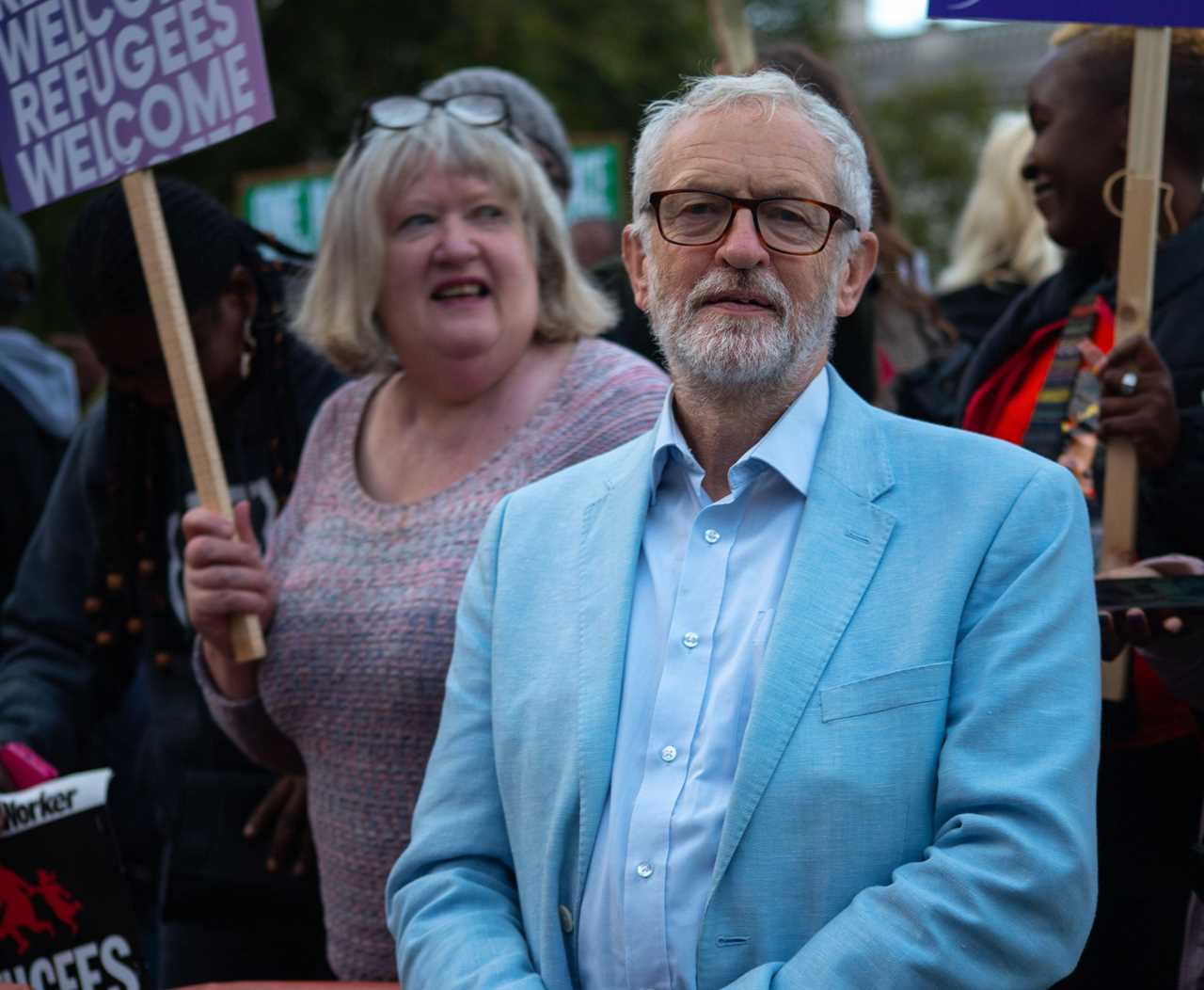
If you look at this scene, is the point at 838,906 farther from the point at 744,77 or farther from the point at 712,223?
the point at 744,77

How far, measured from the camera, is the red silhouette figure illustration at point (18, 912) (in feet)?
10.2

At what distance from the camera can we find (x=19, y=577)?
12.6ft

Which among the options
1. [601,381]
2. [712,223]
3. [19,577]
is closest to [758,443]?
[712,223]

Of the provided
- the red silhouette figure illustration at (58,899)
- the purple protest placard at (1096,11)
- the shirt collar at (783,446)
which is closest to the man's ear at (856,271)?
the shirt collar at (783,446)

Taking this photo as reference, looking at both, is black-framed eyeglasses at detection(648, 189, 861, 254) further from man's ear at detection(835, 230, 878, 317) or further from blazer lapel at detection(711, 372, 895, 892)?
blazer lapel at detection(711, 372, 895, 892)

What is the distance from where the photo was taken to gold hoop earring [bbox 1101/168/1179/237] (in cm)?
317

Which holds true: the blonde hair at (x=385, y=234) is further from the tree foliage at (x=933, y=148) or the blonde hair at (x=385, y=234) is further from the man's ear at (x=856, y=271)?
the tree foliage at (x=933, y=148)

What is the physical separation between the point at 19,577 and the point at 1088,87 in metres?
2.65

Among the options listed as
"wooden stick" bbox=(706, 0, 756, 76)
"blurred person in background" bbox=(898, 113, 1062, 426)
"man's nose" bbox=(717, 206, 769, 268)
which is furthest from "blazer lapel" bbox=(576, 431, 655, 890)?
"blurred person in background" bbox=(898, 113, 1062, 426)

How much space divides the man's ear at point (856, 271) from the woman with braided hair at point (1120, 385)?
617 millimetres

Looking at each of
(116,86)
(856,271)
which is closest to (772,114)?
(856,271)

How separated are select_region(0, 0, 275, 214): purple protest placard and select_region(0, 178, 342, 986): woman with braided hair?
328 mm

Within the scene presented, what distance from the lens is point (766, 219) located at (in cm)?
230

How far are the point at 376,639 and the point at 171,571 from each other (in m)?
0.92
